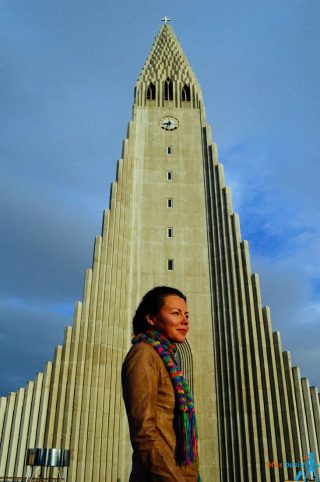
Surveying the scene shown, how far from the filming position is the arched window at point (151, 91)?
98.0ft

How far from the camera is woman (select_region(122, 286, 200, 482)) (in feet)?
8.08

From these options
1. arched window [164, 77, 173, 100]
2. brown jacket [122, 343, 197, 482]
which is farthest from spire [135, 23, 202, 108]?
brown jacket [122, 343, 197, 482]

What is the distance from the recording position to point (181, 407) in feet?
9.80

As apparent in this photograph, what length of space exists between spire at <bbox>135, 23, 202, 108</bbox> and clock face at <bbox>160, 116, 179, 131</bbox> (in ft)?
4.65

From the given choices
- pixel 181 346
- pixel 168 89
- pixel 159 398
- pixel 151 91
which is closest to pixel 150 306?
pixel 159 398

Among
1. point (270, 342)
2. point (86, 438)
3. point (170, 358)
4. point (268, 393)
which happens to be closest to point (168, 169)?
point (270, 342)

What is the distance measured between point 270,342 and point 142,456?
60.7ft

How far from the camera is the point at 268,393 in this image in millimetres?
18375

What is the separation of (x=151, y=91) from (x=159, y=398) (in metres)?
30.1

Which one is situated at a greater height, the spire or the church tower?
the spire

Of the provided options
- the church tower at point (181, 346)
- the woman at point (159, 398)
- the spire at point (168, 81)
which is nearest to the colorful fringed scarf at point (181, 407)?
the woman at point (159, 398)

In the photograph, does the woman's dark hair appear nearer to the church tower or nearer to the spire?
the church tower

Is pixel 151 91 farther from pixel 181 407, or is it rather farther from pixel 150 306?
pixel 181 407

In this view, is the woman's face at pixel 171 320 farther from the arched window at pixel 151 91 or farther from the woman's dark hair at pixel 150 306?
the arched window at pixel 151 91
